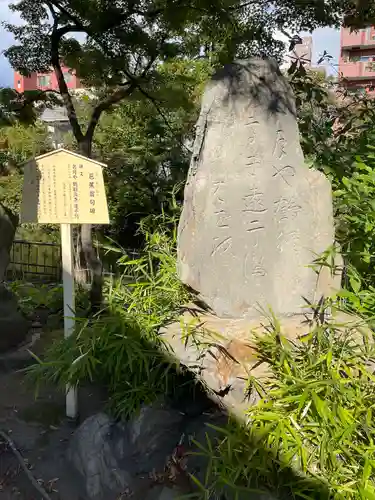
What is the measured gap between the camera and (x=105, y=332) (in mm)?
2863

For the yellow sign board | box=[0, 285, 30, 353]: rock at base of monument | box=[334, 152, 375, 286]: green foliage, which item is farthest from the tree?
box=[334, 152, 375, 286]: green foliage

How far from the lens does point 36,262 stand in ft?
26.2

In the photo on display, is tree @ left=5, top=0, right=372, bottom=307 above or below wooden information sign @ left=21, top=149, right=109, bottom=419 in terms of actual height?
above

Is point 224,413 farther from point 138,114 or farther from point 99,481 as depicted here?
point 138,114

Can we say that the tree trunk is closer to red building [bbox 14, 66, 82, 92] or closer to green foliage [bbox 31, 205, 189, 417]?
green foliage [bbox 31, 205, 189, 417]

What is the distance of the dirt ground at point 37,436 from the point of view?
2531 mm

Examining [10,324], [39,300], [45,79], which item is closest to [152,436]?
[10,324]

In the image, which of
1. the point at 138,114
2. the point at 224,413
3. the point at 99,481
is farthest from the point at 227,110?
the point at 138,114

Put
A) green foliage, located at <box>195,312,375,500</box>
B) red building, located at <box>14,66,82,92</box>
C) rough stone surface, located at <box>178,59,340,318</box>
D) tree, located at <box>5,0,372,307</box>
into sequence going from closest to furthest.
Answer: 1. green foliage, located at <box>195,312,375,500</box>
2. rough stone surface, located at <box>178,59,340,318</box>
3. tree, located at <box>5,0,372,307</box>
4. red building, located at <box>14,66,82,92</box>

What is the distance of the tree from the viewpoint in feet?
15.0

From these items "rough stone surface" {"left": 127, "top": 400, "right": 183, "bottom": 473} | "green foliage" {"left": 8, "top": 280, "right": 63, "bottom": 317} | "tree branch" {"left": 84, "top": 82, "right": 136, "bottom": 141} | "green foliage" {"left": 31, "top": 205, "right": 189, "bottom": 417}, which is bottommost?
"rough stone surface" {"left": 127, "top": 400, "right": 183, "bottom": 473}

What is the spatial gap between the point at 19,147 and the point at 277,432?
10165 mm

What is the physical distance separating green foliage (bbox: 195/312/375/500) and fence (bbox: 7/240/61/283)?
231 inches

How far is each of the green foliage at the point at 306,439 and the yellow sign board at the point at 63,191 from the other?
1661 mm
